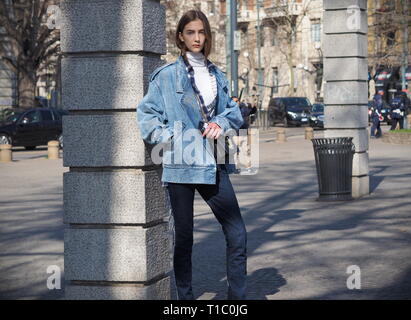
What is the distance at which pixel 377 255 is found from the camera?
29.0ft

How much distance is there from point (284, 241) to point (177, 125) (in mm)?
4390

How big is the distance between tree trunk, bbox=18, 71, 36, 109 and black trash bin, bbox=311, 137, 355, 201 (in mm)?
29810

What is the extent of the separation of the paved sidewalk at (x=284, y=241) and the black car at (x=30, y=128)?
1495 cm

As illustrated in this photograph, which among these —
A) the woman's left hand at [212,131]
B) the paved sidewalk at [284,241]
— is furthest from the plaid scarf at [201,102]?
the paved sidewalk at [284,241]

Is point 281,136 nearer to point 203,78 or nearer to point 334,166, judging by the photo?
point 334,166

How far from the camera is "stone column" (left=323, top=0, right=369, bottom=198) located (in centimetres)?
1412

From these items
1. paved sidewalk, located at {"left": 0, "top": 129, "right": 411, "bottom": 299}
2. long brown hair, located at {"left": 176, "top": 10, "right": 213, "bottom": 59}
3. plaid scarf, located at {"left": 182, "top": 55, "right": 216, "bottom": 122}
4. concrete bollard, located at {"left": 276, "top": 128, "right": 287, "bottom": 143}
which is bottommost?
concrete bollard, located at {"left": 276, "top": 128, "right": 287, "bottom": 143}

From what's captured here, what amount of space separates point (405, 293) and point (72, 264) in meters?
2.49

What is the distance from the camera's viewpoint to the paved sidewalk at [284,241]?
7410 mm

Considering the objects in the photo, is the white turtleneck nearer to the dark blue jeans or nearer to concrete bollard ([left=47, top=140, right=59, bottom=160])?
the dark blue jeans

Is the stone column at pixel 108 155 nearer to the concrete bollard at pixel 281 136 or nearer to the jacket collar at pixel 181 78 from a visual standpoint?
the jacket collar at pixel 181 78

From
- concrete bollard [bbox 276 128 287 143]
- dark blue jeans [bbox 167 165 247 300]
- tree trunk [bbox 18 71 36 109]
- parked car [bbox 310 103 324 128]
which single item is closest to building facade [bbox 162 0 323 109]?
parked car [bbox 310 103 324 128]
